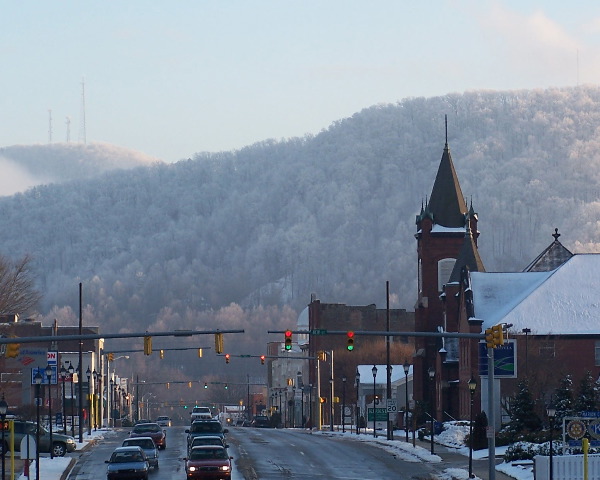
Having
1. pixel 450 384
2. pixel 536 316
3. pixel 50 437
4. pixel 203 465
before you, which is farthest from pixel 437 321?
pixel 203 465

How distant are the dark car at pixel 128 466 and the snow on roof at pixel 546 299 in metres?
43.1

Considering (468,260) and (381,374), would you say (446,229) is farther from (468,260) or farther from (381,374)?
(381,374)

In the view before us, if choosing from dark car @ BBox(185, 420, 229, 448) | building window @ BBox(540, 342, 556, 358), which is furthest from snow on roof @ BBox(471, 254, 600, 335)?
dark car @ BBox(185, 420, 229, 448)

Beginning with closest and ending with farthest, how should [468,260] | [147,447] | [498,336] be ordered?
[498,336] < [147,447] < [468,260]

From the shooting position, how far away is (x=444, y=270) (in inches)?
4343

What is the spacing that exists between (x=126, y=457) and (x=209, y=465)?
3.98 meters

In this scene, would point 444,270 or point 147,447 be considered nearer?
point 147,447

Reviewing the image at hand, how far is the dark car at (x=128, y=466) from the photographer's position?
5303cm

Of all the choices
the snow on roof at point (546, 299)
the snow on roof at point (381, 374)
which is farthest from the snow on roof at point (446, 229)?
the snow on roof at point (381, 374)

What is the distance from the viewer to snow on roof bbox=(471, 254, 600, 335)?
91.9 m

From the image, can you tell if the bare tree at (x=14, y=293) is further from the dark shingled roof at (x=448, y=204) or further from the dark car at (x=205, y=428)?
the dark car at (x=205, y=428)

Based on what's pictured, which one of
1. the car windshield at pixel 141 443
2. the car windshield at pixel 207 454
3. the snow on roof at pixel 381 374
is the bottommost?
the snow on roof at pixel 381 374

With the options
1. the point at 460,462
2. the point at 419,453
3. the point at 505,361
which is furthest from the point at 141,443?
the point at 505,361

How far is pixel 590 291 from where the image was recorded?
94375 millimetres
